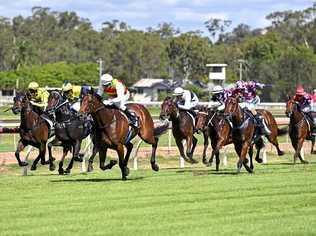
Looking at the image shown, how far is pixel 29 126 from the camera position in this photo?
20.8 meters

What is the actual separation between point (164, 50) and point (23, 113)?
345ft

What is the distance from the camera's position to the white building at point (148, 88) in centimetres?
11519

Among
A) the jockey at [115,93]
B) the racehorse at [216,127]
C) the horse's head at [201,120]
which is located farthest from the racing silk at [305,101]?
the jockey at [115,93]

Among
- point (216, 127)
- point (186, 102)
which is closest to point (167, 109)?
point (186, 102)

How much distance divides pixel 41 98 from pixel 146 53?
103m

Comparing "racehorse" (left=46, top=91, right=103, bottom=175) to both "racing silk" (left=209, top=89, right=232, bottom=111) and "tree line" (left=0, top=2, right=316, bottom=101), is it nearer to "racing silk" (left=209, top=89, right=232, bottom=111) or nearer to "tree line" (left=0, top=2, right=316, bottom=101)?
"racing silk" (left=209, top=89, right=232, bottom=111)

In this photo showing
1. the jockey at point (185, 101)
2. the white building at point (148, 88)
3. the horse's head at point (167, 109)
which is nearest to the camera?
the horse's head at point (167, 109)

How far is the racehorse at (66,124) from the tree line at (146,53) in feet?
234

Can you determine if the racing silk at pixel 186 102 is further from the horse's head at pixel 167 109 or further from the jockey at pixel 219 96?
the jockey at pixel 219 96

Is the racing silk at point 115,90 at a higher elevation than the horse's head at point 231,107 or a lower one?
higher

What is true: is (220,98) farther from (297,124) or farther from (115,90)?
(115,90)

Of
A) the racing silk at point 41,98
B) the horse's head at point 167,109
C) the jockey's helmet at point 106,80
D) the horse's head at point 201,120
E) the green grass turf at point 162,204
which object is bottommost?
the green grass turf at point 162,204

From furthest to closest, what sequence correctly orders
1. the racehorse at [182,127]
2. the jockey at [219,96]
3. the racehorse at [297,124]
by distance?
the racehorse at [297,124]
the racehorse at [182,127]
the jockey at [219,96]

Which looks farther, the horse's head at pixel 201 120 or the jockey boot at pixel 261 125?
the horse's head at pixel 201 120
